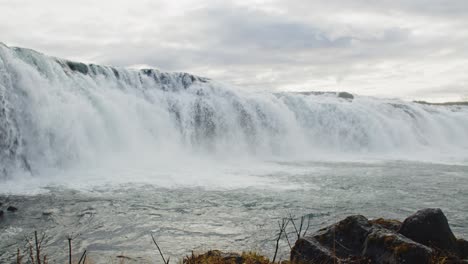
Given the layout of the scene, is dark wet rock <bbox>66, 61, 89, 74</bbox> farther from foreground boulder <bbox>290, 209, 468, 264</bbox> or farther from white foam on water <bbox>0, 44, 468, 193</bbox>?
foreground boulder <bbox>290, 209, 468, 264</bbox>

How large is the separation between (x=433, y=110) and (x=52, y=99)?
4076 cm

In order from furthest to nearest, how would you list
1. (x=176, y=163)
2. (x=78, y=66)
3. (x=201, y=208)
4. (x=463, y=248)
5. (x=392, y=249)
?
1. (x=78, y=66)
2. (x=176, y=163)
3. (x=201, y=208)
4. (x=463, y=248)
5. (x=392, y=249)

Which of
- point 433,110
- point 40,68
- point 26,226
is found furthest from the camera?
point 433,110

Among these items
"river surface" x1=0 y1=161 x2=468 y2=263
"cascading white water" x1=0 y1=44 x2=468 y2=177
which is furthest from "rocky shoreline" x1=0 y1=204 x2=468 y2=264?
"cascading white water" x1=0 y1=44 x2=468 y2=177

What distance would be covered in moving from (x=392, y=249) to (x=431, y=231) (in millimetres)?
972

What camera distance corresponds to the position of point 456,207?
11352 mm

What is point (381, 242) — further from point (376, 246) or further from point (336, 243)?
point (336, 243)

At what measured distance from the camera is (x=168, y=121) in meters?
25.3

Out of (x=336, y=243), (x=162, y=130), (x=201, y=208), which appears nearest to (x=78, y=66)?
(x=162, y=130)

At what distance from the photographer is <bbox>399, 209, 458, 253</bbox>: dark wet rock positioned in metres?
6.05

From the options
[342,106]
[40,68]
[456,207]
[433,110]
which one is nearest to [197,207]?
[456,207]

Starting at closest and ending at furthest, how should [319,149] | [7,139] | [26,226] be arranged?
[26,226], [7,139], [319,149]

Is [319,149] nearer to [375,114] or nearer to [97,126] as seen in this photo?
[375,114]

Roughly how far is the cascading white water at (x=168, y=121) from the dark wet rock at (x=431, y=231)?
13.5m
